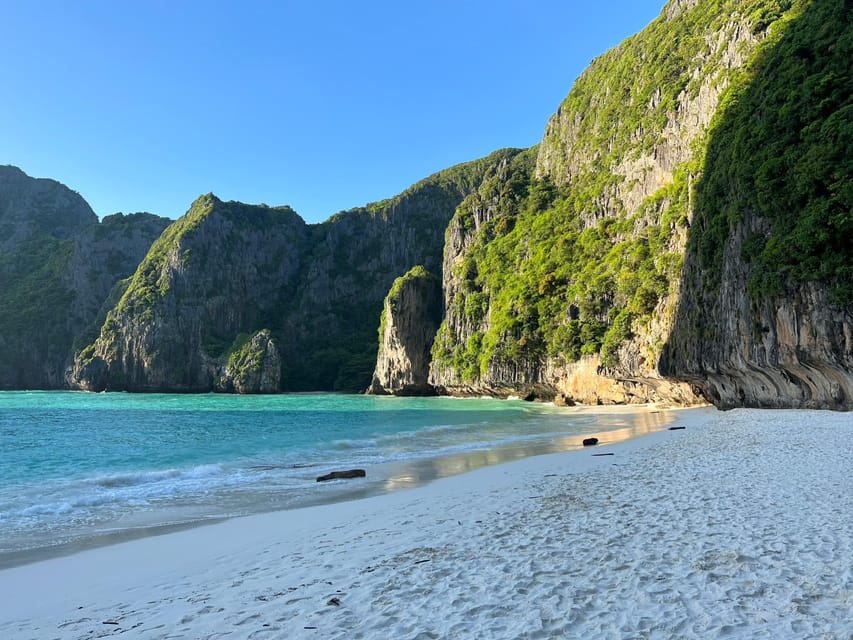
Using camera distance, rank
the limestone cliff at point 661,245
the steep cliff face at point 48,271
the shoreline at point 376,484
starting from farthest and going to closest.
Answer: the steep cliff face at point 48,271 < the limestone cliff at point 661,245 < the shoreline at point 376,484

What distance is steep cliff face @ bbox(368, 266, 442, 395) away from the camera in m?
85.6

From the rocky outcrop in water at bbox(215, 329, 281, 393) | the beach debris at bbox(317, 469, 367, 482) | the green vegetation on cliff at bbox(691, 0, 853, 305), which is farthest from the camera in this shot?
the rocky outcrop in water at bbox(215, 329, 281, 393)

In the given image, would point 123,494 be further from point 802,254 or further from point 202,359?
point 202,359

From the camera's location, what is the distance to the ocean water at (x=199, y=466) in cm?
985

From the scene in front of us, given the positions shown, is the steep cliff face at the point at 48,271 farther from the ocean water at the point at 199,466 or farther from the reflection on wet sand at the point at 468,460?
the reflection on wet sand at the point at 468,460

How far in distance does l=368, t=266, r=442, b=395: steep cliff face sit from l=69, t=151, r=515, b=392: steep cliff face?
60.3 ft

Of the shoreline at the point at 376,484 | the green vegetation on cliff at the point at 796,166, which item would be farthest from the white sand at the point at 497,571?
the green vegetation on cliff at the point at 796,166

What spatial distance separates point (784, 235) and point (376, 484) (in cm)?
2274

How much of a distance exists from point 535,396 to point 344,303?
243 ft

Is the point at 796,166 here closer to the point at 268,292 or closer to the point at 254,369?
the point at 254,369

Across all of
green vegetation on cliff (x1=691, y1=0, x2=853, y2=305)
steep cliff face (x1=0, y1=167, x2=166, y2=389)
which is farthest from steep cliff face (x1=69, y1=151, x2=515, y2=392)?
green vegetation on cliff (x1=691, y1=0, x2=853, y2=305)

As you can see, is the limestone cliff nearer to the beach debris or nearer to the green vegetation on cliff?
the green vegetation on cliff

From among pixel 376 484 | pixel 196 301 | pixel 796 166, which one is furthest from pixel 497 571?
pixel 196 301

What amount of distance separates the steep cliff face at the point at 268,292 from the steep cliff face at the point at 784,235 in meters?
82.4
